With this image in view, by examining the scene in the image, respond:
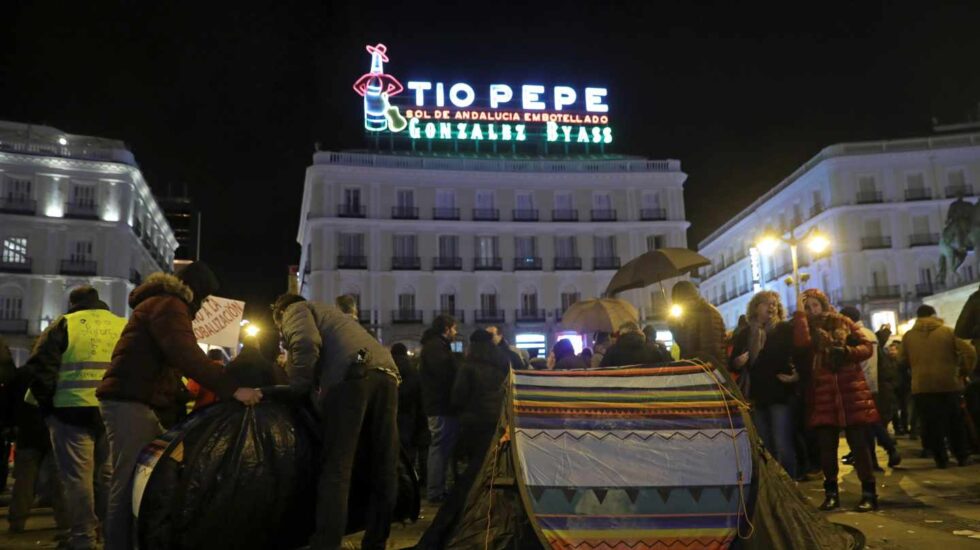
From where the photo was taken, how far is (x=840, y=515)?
5340mm

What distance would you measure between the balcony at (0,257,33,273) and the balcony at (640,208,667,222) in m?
36.1

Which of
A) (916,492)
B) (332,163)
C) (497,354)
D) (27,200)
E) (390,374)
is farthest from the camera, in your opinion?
(332,163)

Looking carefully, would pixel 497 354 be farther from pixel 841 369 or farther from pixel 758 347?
pixel 841 369

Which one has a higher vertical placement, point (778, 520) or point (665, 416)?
point (665, 416)

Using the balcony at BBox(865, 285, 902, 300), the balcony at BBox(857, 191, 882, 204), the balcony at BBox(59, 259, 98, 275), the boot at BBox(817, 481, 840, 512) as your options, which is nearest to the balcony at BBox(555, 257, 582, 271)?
the balcony at BBox(865, 285, 902, 300)

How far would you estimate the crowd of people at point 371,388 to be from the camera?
164 inches

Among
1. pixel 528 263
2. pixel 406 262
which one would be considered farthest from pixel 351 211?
pixel 528 263

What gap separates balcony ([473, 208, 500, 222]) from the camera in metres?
44.9

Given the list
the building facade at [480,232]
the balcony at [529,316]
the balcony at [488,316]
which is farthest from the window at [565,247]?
the balcony at [488,316]

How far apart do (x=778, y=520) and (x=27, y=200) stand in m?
46.3

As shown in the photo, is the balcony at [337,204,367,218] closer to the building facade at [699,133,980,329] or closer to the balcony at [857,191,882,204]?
the building facade at [699,133,980,329]

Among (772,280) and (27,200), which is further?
(772,280)

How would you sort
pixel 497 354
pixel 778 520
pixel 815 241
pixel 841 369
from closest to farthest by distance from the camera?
pixel 778 520 < pixel 841 369 < pixel 497 354 < pixel 815 241

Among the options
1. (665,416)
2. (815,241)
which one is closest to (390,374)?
(665,416)
